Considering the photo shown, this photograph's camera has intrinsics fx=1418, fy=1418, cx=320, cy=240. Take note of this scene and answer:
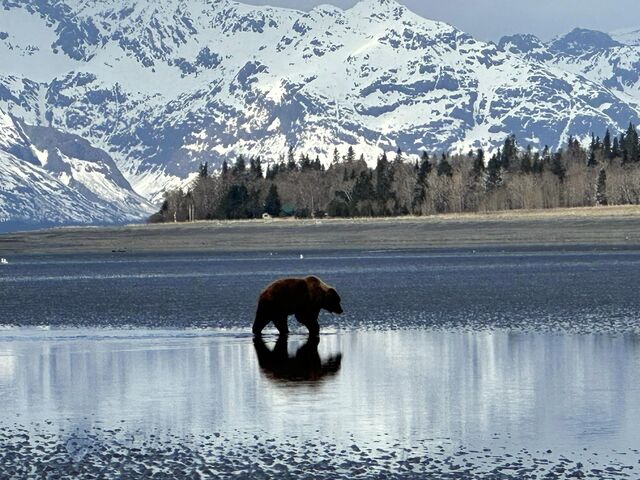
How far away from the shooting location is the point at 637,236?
142m

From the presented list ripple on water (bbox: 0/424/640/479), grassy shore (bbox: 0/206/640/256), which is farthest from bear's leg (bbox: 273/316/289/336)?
grassy shore (bbox: 0/206/640/256)

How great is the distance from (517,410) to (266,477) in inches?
257

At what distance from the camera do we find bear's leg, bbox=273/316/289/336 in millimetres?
39188

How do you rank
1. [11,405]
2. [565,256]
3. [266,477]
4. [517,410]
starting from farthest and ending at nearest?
[565,256] → [11,405] → [517,410] → [266,477]

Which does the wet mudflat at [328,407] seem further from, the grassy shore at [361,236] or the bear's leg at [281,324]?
the grassy shore at [361,236]

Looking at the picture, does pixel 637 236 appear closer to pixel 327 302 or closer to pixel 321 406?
pixel 327 302

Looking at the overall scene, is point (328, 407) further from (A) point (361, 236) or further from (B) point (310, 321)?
(A) point (361, 236)

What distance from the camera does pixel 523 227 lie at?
521 ft

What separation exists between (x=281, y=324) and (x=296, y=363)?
20.9 feet

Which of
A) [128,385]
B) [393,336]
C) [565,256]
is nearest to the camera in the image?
[128,385]

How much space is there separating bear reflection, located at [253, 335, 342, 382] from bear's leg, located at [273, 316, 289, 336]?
1.02m

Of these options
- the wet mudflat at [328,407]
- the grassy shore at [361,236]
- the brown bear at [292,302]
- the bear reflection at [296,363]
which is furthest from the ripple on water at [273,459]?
the grassy shore at [361,236]

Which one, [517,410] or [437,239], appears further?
[437,239]

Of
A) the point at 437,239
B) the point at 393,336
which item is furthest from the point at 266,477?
the point at 437,239
